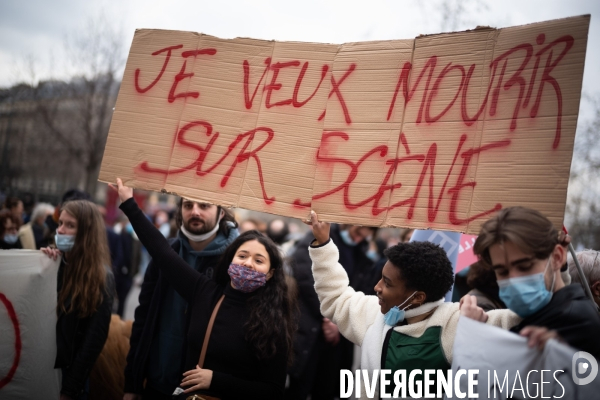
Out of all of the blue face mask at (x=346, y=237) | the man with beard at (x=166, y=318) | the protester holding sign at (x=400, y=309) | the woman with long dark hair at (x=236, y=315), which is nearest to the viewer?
the protester holding sign at (x=400, y=309)

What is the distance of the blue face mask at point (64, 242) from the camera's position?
148 inches

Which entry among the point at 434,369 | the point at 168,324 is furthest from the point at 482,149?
the point at 168,324

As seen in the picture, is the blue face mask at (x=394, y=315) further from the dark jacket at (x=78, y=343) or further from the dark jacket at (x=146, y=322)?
the dark jacket at (x=78, y=343)

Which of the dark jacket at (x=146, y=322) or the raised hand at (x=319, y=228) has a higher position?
the raised hand at (x=319, y=228)

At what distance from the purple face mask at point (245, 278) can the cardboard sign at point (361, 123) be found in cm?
36

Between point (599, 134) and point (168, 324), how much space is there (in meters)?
9.15

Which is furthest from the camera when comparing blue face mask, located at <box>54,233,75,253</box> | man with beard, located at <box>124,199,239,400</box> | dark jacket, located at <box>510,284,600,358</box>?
blue face mask, located at <box>54,233,75,253</box>

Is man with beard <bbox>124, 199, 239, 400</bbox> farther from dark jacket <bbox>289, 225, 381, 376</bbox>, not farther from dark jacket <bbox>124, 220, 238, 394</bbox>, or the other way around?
dark jacket <bbox>289, 225, 381, 376</bbox>

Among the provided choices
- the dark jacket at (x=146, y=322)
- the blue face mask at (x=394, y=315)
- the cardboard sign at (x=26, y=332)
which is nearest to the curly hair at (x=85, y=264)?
the cardboard sign at (x=26, y=332)

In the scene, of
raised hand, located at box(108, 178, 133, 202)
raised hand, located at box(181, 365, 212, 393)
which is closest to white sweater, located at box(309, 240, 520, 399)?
raised hand, located at box(181, 365, 212, 393)

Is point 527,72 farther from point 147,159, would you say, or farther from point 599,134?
point 599,134

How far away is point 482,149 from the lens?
2783 millimetres

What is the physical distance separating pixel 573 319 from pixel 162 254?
7.36 feet

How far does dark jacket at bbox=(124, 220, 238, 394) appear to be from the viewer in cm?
353
